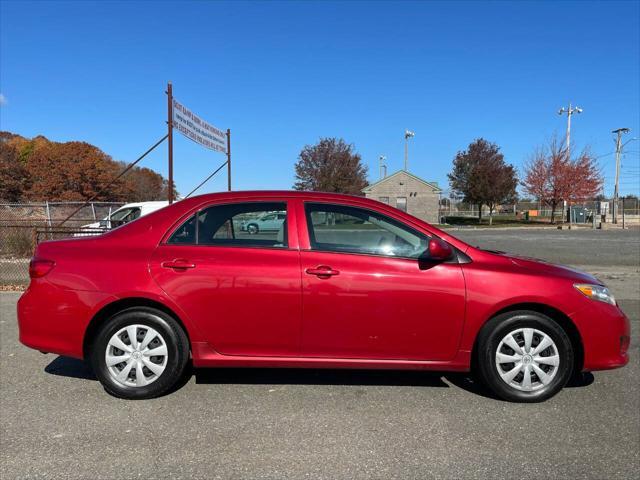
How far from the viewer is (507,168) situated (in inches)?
1957

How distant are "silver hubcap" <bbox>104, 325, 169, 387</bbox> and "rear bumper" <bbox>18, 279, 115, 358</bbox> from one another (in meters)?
0.27

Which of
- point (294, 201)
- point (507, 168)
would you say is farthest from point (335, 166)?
point (294, 201)

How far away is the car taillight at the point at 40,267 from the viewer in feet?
12.0

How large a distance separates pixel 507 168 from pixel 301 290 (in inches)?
2018

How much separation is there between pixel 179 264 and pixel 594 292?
3.30m

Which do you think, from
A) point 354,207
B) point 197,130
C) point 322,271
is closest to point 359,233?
point 354,207

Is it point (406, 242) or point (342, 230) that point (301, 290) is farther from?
point (406, 242)

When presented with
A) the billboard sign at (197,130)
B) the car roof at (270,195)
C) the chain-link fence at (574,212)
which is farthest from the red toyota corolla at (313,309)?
the chain-link fence at (574,212)

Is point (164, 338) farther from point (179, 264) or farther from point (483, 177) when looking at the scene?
point (483, 177)

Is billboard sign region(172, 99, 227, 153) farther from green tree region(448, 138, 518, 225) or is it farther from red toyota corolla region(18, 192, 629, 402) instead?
green tree region(448, 138, 518, 225)

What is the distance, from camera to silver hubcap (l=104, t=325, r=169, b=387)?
358 cm

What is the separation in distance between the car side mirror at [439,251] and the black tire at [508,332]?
0.63 meters

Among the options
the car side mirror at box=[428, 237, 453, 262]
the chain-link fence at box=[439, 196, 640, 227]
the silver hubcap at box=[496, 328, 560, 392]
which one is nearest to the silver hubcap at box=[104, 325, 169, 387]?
the car side mirror at box=[428, 237, 453, 262]

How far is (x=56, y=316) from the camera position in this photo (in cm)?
362
